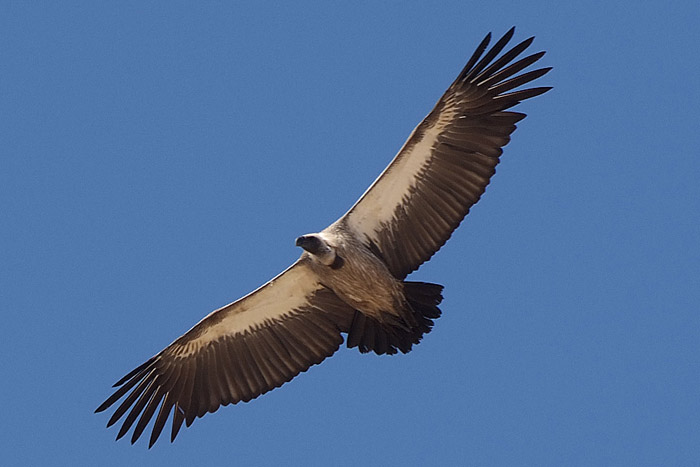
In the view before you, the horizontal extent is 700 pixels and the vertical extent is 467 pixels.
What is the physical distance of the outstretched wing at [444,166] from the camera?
12.7 metres

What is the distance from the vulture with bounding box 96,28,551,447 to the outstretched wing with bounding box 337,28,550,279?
10mm

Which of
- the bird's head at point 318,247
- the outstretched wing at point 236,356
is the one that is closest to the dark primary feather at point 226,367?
the outstretched wing at point 236,356

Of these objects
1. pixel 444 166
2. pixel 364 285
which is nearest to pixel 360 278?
pixel 364 285

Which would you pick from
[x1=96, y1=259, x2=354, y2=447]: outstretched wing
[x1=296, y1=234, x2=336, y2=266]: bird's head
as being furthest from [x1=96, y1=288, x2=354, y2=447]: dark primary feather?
[x1=296, y1=234, x2=336, y2=266]: bird's head

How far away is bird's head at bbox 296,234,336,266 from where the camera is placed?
493 inches

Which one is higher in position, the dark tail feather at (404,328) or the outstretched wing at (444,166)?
the outstretched wing at (444,166)

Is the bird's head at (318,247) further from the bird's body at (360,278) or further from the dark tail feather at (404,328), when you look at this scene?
the dark tail feather at (404,328)

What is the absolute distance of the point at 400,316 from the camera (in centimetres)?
1270

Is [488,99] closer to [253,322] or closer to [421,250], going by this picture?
[421,250]

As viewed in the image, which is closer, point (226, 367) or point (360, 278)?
point (360, 278)

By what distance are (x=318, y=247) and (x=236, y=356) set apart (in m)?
1.91

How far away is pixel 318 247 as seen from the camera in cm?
1258

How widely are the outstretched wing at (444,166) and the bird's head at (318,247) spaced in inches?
20.4

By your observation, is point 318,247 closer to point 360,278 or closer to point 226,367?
point 360,278
